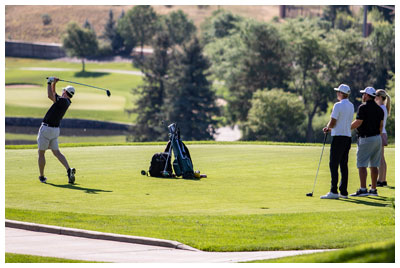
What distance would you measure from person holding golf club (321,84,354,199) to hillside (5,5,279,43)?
463ft

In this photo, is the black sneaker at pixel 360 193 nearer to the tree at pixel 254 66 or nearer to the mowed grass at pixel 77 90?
the mowed grass at pixel 77 90

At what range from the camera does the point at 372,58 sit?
3519 inches

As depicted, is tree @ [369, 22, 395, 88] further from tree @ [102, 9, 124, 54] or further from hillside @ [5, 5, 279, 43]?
hillside @ [5, 5, 279, 43]

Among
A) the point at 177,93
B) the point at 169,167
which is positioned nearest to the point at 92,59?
the point at 177,93

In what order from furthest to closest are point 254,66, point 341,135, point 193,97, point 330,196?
point 254,66 → point 193,97 → point 341,135 → point 330,196

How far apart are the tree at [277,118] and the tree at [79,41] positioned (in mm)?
52923

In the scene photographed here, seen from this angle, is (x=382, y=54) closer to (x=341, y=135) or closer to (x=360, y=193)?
(x=360, y=193)

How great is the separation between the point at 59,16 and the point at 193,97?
8953cm

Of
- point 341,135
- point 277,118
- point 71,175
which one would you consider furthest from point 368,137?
point 277,118

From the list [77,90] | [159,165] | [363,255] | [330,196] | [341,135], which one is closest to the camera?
[363,255]

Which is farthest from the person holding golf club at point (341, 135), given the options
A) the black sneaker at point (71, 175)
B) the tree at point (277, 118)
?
the tree at point (277, 118)

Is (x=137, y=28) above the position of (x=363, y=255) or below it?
above

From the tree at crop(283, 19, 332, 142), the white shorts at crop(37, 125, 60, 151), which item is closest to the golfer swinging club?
the white shorts at crop(37, 125, 60, 151)

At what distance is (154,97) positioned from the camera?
95.2 meters
